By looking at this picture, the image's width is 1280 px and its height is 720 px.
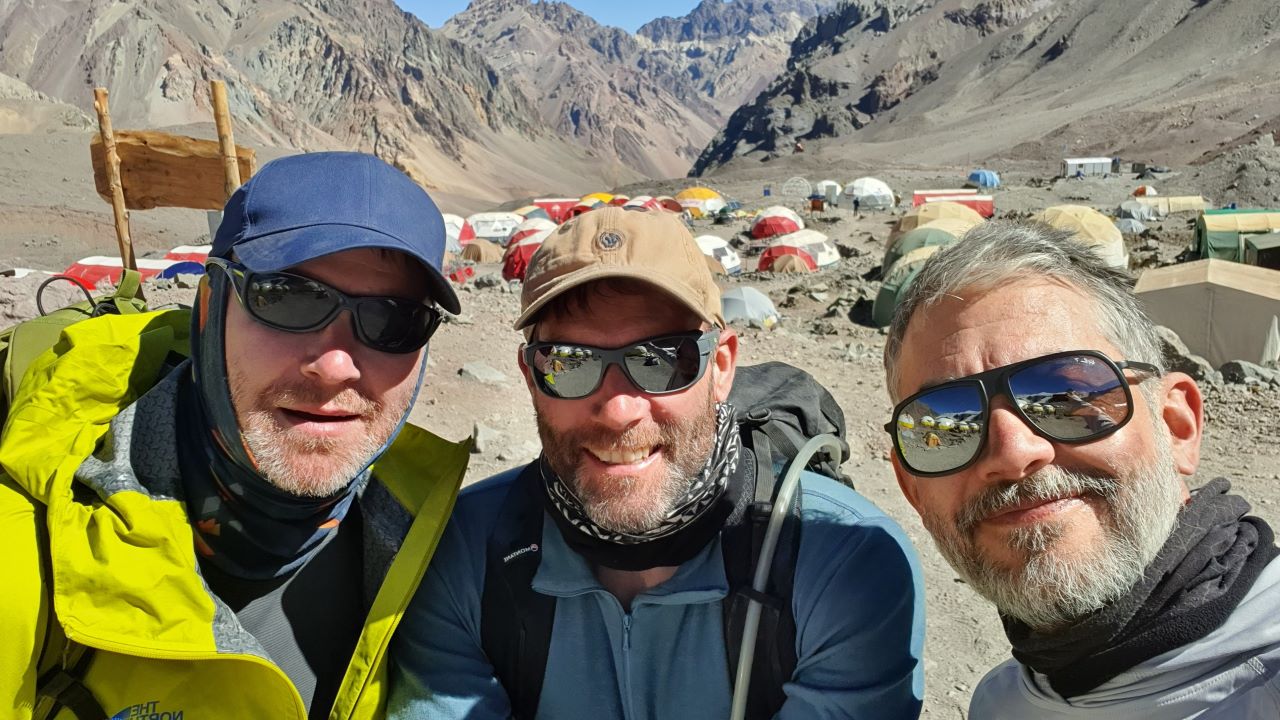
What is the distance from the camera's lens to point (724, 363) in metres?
2.21

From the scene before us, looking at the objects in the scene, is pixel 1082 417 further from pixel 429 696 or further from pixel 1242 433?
pixel 1242 433

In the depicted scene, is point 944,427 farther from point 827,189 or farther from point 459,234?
point 827,189

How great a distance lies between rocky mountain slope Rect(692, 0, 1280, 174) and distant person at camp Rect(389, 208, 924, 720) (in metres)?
55.8

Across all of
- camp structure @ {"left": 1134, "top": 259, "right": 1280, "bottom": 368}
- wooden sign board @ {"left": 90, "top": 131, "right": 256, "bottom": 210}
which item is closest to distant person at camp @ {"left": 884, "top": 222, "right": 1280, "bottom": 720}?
wooden sign board @ {"left": 90, "top": 131, "right": 256, "bottom": 210}

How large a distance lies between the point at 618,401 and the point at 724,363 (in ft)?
1.26

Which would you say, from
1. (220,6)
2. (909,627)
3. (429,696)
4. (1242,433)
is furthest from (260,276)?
(220,6)

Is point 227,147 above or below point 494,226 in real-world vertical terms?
above

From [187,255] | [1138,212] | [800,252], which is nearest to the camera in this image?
[187,255]

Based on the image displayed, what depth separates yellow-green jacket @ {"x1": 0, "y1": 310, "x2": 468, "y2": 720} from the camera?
5.15 feet

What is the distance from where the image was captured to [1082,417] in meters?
1.56

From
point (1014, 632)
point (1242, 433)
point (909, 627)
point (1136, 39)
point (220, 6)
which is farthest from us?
point (220, 6)

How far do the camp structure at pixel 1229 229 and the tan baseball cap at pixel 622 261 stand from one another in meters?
18.8

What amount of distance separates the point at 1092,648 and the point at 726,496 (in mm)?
834

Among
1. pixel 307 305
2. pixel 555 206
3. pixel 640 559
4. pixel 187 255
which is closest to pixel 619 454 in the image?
pixel 640 559
